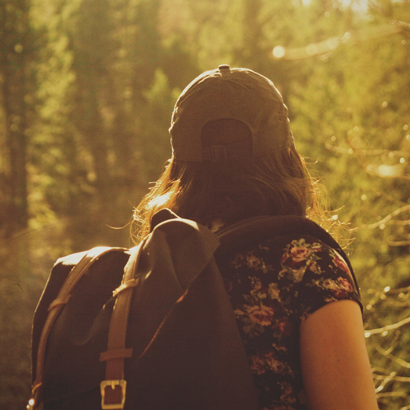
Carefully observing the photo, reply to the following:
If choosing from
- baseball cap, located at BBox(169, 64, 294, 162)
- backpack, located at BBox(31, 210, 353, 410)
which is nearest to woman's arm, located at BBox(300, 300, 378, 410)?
backpack, located at BBox(31, 210, 353, 410)

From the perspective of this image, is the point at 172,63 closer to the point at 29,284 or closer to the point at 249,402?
the point at 29,284

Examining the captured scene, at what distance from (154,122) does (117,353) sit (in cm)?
2511

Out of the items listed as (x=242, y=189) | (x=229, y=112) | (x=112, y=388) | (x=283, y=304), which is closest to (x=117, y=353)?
(x=112, y=388)

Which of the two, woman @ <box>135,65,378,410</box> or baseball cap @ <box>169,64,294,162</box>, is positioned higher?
baseball cap @ <box>169,64,294,162</box>

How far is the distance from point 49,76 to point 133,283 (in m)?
19.6

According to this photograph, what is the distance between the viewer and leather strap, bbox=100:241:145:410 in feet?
3.71

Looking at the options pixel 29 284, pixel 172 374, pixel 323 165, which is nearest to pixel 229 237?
pixel 172 374

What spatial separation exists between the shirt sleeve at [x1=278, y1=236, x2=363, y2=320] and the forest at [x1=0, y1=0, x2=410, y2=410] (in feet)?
2.24

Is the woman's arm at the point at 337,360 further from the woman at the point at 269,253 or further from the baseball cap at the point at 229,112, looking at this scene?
the baseball cap at the point at 229,112

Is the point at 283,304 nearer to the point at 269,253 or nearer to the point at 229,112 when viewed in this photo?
the point at 269,253

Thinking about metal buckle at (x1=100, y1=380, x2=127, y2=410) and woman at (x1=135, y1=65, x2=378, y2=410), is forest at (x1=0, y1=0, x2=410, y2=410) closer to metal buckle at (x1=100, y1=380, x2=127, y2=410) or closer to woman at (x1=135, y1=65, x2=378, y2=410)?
woman at (x1=135, y1=65, x2=378, y2=410)

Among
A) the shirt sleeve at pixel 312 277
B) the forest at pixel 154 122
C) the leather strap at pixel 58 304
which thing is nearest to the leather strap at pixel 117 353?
the leather strap at pixel 58 304

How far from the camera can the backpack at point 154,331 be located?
1.12 meters

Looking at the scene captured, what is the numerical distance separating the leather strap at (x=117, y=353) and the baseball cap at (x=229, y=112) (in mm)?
438
